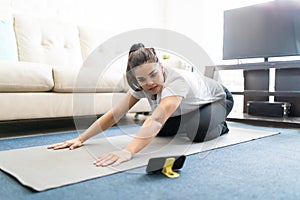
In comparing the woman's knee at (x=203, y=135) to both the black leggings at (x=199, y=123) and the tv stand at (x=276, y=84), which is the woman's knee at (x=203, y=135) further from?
the tv stand at (x=276, y=84)

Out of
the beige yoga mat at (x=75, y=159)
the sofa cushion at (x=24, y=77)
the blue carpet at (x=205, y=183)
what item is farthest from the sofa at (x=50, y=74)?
the blue carpet at (x=205, y=183)

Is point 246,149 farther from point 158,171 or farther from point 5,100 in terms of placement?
point 5,100

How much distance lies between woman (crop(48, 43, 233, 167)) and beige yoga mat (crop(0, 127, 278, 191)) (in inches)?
1.9

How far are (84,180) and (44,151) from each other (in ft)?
1.41

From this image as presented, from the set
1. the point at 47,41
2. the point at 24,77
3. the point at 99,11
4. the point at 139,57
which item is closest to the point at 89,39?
the point at 47,41

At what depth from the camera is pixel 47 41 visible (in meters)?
2.24

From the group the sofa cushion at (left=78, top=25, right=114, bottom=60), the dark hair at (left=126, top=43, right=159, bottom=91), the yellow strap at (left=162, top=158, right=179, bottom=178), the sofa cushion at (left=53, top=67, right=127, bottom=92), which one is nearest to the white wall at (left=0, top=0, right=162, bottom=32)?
the sofa cushion at (left=78, top=25, right=114, bottom=60)

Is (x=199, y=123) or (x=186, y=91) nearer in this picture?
(x=186, y=91)

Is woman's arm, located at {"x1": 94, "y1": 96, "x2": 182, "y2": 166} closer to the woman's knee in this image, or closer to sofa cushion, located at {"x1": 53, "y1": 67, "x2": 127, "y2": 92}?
the woman's knee

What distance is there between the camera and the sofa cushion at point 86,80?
1.68m

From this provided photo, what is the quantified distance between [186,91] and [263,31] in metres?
1.50

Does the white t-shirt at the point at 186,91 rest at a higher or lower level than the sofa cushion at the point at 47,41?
lower

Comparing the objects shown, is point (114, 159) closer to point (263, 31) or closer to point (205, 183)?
point (205, 183)

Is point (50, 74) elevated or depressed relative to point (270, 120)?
elevated
